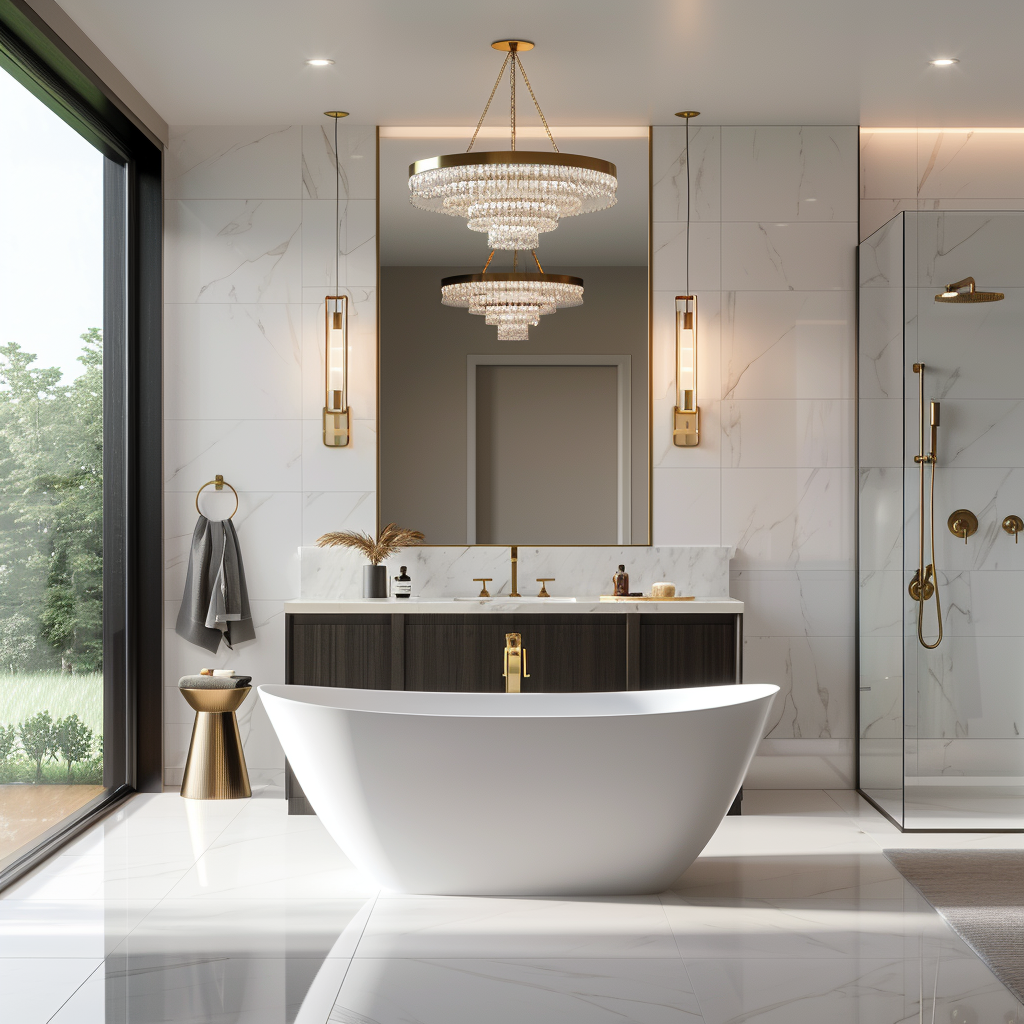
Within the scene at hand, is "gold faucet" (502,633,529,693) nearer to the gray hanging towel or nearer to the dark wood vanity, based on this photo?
the dark wood vanity

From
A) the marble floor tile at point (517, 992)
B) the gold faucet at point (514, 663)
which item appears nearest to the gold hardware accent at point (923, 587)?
the gold faucet at point (514, 663)

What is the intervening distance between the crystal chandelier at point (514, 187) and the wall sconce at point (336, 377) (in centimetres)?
153

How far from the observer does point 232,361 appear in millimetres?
4938

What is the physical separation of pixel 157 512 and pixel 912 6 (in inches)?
142

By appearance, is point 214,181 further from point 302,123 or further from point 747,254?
point 747,254

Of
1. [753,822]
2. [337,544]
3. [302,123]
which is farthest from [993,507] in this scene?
[302,123]

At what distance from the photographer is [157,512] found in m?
4.88

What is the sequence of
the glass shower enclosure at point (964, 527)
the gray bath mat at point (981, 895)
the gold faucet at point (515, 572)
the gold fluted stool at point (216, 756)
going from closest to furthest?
the gray bath mat at point (981, 895), the glass shower enclosure at point (964, 527), the gold fluted stool at point (216, 756), the gold faucet at point (515, 572)

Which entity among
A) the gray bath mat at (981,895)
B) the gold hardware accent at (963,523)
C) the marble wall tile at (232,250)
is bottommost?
the gray bath mat at (981,895)

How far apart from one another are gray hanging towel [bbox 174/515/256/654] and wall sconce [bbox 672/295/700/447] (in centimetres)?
207

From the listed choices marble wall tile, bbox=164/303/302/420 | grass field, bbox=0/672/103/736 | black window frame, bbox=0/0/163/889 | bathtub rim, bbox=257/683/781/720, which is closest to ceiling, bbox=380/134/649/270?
marble wall tile, bbox=164/303/302/420

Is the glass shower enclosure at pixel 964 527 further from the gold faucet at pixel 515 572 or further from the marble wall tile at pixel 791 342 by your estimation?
the gold faucet at pixel 515 572

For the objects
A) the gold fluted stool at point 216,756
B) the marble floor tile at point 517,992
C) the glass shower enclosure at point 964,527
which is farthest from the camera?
the gold fluted stool at point 216,756

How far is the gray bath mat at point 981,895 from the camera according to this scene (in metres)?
3.01
